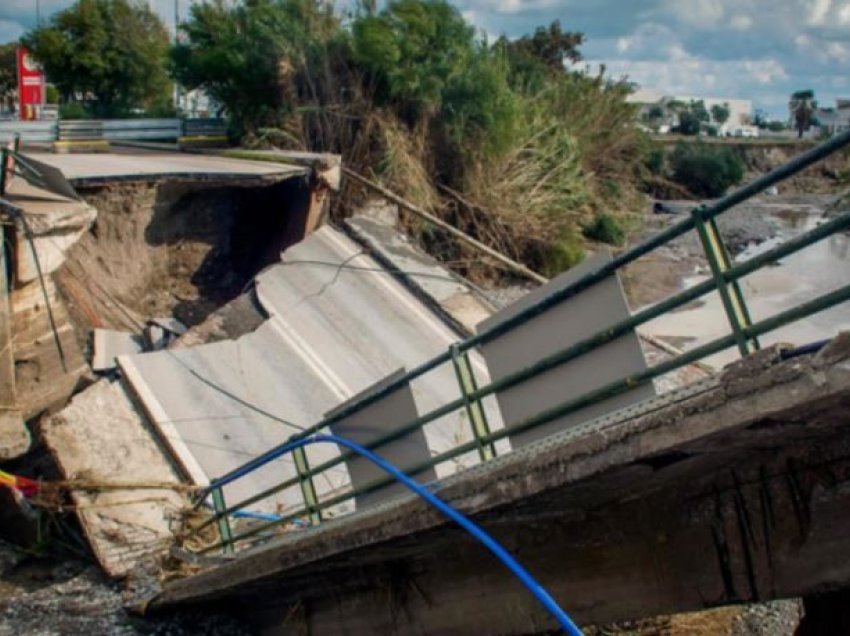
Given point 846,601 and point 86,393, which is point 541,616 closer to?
point 846,601

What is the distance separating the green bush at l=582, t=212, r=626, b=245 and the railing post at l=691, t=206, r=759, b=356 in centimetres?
1523

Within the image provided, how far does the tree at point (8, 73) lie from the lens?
49.5 meters

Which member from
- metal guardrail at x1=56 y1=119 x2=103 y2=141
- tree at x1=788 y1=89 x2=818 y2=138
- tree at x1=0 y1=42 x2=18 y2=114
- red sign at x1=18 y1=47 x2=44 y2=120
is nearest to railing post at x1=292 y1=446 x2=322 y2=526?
metal guardrail at x1=56 y1=119 x2=103 y2=141

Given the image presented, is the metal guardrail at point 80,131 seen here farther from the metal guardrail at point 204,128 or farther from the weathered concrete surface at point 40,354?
the weathered concrete surface at point 40,354

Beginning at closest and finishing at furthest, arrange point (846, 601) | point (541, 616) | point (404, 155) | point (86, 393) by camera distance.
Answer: point (846, 601)
point (541, 616)
point (86, 393)
point (404, 155)

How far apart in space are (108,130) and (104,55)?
51.4ft

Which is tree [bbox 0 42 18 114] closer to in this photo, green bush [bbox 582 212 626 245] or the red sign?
the red sign

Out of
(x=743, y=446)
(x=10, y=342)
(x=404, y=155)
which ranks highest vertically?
(x=404, y=155)

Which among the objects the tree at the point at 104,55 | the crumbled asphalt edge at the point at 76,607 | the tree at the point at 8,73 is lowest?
the crumbled asphalt edge at the point at 76,607

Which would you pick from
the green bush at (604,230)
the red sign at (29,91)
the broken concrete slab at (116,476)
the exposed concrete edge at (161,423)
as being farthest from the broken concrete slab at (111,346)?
the red sign at (29,91)

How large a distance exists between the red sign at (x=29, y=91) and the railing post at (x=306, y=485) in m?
24.1

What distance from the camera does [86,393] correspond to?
852 centimetres

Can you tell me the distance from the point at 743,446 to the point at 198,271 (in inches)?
372

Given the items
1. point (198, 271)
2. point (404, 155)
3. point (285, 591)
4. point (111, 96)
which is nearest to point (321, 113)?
point (404, 155)
